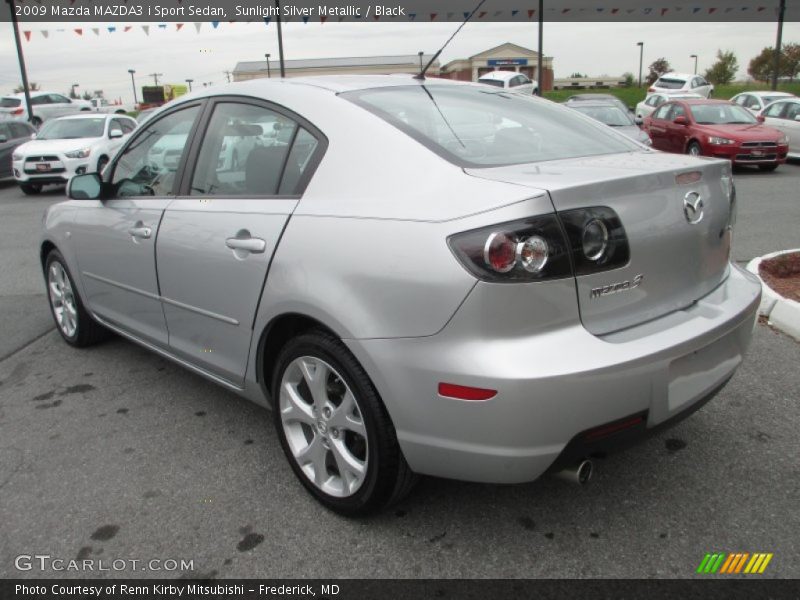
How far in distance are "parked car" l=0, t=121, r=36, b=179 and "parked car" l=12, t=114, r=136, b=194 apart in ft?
5.85

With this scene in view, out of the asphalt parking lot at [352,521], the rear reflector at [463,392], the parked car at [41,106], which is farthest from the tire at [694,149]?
the parked car at [41,106]

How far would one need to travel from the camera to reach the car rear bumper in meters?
1.99

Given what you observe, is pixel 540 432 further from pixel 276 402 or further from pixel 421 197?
pixel 276 402

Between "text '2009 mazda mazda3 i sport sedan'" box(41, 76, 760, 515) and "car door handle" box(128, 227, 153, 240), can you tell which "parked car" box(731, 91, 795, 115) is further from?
"car door handle" box(128, 227, 153, 240)

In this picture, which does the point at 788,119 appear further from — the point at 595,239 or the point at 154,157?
the point at 595,239

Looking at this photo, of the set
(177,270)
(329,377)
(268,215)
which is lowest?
(329,377)

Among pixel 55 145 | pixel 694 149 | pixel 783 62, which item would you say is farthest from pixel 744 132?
pixel 783 62

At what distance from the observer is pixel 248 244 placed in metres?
2.70

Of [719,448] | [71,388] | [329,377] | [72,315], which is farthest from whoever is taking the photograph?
[72,315]

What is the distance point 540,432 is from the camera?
79.4 inches

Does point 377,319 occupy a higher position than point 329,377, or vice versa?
point 377,319
